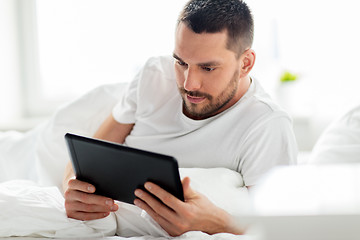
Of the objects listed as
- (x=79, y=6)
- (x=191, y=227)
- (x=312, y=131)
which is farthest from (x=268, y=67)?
(x=191, y=227)

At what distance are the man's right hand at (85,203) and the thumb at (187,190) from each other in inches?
7.6

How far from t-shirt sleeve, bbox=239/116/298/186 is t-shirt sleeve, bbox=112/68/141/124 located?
42 cm

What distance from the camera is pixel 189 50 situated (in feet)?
4.38

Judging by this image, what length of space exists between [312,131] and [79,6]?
1.54 m

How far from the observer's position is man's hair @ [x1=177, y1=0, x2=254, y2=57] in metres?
1.33

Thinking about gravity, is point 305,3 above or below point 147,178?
above

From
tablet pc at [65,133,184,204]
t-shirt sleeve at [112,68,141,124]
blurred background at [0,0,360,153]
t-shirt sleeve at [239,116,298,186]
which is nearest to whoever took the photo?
tablet pc at [65,133,184,204]

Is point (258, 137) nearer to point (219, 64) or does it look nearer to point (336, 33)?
point (219, 64)

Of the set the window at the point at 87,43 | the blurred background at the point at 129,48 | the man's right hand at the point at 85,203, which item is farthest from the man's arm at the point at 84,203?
the window at the point at 87,43

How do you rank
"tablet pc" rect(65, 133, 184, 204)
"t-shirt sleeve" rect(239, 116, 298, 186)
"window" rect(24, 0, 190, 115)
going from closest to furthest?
"tablet pc" rect(65, 133, 184, 204) < "t-shirt sleeve" rect(239, 116, 298, 186) < "window" rect(24, 0, 190, 115)

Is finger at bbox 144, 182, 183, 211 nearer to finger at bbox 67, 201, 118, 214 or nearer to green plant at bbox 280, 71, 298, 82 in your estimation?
finger at bbox 67, 201, 118, 214

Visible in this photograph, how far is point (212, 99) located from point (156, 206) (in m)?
0.42

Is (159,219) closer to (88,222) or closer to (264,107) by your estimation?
(88,222)

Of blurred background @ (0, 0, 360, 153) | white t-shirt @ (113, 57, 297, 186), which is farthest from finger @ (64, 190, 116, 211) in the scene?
blurred background @ (0, 0, 360, 153)
